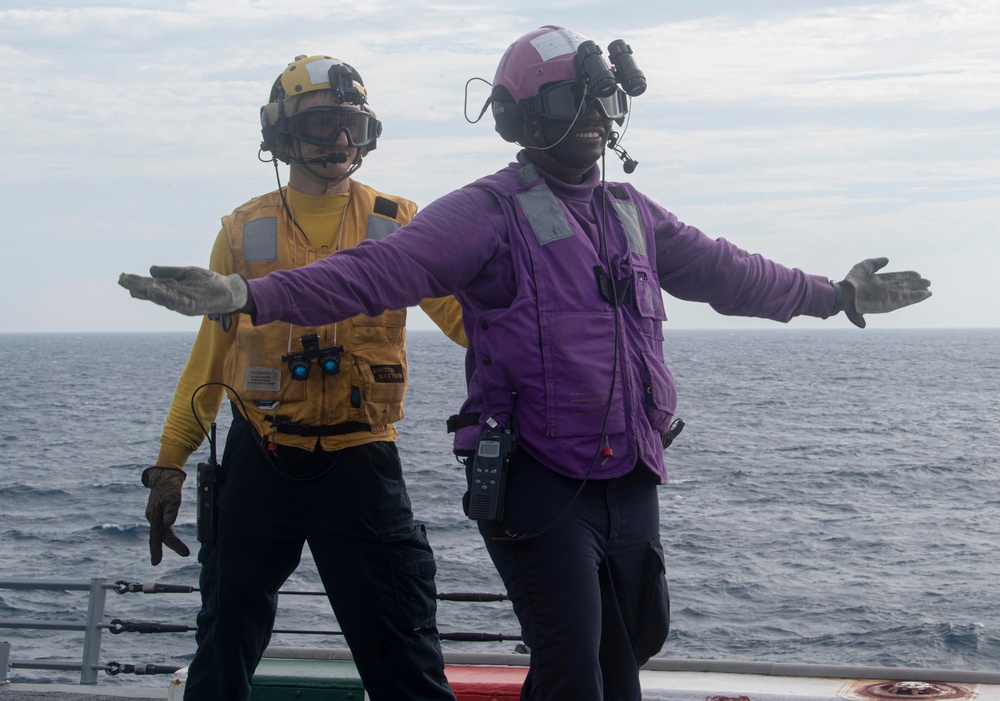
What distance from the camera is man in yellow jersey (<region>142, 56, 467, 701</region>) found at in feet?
11.9

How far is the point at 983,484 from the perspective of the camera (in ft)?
134

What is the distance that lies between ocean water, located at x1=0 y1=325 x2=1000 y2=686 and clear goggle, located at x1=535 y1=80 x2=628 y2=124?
3.43 metres

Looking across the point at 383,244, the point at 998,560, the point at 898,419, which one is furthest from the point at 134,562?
the point at 898,419

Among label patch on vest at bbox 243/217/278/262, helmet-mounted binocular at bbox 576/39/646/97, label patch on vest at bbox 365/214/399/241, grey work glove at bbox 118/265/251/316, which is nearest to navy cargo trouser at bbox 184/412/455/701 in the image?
label patch on vest at bbox 243/217/278/262

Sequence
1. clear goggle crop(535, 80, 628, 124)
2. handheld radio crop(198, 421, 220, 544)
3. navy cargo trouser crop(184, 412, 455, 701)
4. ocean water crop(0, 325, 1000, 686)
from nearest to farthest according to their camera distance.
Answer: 1. clear goggle crop(535, 80, 628, 124)
2. navy cargo trouser crop(184, 412, 455, 701)
3. handheld radio crop(198, 421, 220, 544)
4. ocean water crop(0, 325, 1000, 686)

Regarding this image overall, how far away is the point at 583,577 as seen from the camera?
2.99 m

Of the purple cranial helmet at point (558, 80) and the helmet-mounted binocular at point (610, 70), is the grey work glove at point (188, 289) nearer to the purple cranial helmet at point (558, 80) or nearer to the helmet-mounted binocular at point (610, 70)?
the purple cranial helmet at point (558, 80)

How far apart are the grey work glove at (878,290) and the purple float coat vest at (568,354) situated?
764 millimetres

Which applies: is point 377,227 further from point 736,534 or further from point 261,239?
point 736,534

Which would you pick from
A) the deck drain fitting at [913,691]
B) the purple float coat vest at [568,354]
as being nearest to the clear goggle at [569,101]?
the purple float coat vest at [568,354]

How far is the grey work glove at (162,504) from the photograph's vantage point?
3.86 metres

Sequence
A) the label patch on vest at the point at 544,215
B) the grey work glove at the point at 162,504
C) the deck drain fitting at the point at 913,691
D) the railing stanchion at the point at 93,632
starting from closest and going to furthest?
the label patch on vest at the point at 544,215, the grey work glove at the point at 162,504, the deck drain fitting at the point at 913,691, the railing stanchion at the point at 93,632

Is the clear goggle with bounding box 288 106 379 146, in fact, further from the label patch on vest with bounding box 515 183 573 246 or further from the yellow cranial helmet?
the label patch on vest with bounding box 515 183 573 246

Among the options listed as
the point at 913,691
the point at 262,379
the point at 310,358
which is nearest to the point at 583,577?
the point at 310,358
